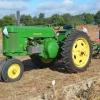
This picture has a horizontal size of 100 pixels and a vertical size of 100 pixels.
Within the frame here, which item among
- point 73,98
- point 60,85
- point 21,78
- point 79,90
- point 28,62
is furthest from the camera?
point 28,62

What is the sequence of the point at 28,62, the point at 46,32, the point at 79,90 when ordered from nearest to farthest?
the point at 79,90, the point at 46,32, the point at 28,62

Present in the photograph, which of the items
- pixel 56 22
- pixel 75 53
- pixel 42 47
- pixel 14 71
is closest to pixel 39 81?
pixel 14 71

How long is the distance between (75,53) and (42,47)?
904 mm

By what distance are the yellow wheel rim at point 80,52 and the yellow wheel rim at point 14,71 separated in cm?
155

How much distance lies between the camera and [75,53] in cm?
671

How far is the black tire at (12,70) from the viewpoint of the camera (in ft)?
18.2

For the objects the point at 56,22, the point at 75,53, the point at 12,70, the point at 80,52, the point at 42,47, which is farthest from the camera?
the point at 56,22

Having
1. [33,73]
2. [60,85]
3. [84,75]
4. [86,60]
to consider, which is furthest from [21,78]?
[86,60]

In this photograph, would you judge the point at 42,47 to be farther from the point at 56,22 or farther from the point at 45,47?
the point at 56,22

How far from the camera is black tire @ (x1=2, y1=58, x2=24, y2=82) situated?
5.55 meters

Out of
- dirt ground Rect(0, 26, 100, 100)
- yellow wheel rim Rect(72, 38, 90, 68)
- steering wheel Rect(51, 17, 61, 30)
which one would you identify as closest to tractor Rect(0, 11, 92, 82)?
yellow wheel rim Rect(72, 38, 90, 68)

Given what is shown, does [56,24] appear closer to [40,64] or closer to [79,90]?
[40,64]

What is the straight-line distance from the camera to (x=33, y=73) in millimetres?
6660

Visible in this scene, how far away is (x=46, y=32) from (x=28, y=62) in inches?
81.8
